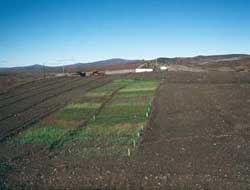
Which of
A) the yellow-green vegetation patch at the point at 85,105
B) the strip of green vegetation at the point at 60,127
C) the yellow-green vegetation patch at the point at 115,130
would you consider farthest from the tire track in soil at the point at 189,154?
the yellow-green vegetation patch at the point at 85,105

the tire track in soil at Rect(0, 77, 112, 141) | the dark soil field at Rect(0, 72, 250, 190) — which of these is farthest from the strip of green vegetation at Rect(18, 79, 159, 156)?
the tire track in soil at Rect(0, 77, 112, 141)

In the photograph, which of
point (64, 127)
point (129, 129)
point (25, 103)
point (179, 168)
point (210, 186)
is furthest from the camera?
point (25, 103)

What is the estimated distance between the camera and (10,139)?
2123 cm

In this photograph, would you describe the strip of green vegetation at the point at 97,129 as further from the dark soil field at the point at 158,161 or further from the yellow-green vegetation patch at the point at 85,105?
the dark soil field at the point at 158,161

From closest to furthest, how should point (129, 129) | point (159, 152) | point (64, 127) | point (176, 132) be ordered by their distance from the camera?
point (159, 152) → point (176, 132) → point (129, 129) → point (64, 127)

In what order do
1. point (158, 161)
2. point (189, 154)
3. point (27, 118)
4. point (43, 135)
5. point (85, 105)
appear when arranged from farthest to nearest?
1. point (85, 105)
2. point (27, 118)
3. point (43, 135)
4. point (189, 154)
5. point (158, 161)

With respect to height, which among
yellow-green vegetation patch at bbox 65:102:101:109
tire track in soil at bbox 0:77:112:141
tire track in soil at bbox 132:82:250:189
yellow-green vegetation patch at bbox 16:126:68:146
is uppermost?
tire track in soil at bbox 132:82:250:189

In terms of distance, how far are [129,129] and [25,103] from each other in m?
19.7

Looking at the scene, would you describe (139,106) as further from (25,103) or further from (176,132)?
(25,103)

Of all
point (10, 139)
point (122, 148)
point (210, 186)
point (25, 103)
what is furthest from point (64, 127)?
point (25, 103)

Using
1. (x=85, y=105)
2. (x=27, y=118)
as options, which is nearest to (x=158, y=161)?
(x=27, y=118)

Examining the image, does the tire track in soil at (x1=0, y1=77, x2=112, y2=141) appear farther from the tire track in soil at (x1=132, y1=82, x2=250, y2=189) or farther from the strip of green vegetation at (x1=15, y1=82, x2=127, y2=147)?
the tire track in soil at (x1=132, y1=82, x2=250, y2=189)

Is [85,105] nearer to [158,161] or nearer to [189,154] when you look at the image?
[189,154]

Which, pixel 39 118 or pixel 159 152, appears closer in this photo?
pixel 159 152
